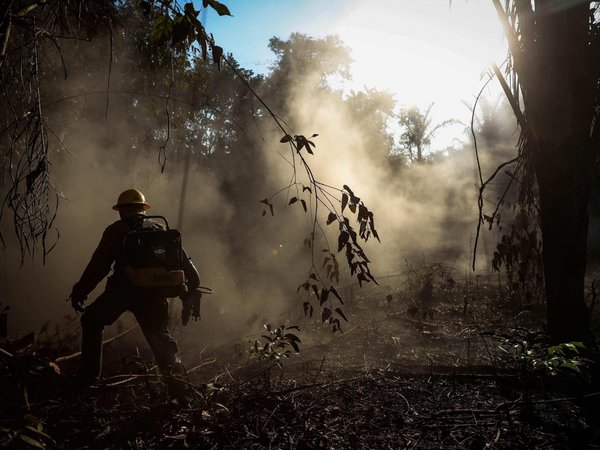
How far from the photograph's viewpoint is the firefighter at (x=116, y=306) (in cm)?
299

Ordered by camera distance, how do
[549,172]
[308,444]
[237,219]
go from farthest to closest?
[237,219] < [549,172] < [308,444]

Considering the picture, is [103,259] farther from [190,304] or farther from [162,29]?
[162,29]

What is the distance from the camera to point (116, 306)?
3066 millimetres

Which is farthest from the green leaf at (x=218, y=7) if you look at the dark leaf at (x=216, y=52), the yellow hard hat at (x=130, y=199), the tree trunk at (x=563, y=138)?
the tree trunk at (x=563, y=138)

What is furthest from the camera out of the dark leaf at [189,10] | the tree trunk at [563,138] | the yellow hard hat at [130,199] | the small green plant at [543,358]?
the yellow hard hat at [130,199]

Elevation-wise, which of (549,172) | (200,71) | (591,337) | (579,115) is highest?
(200,71)

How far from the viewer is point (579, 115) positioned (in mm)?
3150

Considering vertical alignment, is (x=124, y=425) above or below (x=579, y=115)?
below

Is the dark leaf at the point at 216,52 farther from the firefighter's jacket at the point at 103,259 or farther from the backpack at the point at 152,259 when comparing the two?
the firefighter's jacket at the point at 103,259

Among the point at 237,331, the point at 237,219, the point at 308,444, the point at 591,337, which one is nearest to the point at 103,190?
the point at 237,219

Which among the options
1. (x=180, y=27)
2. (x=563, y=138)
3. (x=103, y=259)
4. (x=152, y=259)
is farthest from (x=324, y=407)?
(x=563, y=138)

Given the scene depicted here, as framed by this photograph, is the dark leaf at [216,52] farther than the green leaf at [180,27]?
Yes

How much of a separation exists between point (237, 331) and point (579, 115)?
502 centimetres

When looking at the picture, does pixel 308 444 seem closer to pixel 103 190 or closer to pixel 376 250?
pixel 103 190
